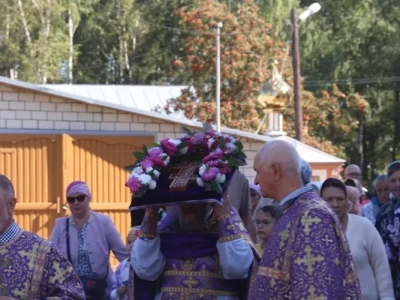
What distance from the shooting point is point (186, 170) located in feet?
20.5

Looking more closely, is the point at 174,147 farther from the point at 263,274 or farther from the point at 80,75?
the point at 80,75

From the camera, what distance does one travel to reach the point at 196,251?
609 cm

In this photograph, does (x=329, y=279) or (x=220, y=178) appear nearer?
(x=329, y=279)

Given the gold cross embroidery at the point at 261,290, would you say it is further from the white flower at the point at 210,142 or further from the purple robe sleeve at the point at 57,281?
the white flower at the point at 210,142

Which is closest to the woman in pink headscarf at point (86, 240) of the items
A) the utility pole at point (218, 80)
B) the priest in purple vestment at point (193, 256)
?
the priest in purple vestment at point (193, 256)

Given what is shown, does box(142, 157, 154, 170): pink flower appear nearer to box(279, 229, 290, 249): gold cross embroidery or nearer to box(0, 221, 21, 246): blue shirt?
box(0, 221, 21, 246): blue shirt

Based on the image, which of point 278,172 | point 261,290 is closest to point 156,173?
point 278,172

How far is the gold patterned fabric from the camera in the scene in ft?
18.0

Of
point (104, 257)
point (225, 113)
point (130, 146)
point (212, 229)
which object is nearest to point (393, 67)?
point (225, 113)

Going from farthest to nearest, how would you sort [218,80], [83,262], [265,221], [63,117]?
[218,80] < [63,117] < [83,262] < [265,221]

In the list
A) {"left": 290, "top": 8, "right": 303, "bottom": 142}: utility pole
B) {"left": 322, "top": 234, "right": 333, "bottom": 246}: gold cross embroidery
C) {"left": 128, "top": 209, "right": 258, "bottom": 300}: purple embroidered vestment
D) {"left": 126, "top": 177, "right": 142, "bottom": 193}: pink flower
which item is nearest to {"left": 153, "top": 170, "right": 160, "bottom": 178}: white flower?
{"left": 126, "top": 177, "right": 142, "bottom": 193}: pink flower

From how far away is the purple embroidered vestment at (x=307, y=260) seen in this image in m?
4.38

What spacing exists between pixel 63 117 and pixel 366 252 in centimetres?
1048

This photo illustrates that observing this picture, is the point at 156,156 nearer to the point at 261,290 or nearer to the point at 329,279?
the point at 261,290
